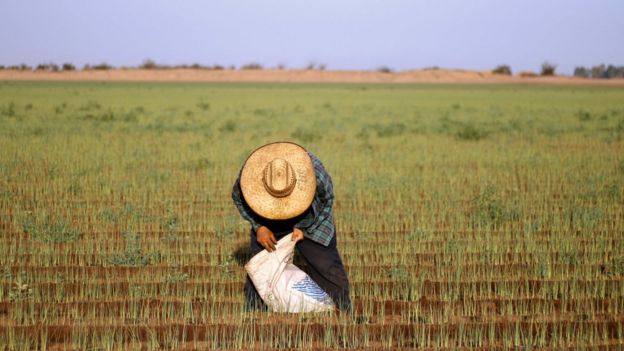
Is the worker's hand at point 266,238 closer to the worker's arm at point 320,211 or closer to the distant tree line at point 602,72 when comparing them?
the worker's arm at point 320,211

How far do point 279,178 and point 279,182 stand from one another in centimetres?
3

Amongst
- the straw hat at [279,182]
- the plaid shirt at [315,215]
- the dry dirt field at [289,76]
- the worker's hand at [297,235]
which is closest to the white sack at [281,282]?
the worker's hand at [297,235]

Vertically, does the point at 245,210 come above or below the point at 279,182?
below

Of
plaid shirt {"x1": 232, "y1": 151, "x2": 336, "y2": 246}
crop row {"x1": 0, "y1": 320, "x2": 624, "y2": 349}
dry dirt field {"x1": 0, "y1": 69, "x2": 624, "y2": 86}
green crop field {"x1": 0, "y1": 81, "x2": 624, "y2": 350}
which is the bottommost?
crop row {"x1": 0, "y1": 320, "x2": 624, "y2": 349}

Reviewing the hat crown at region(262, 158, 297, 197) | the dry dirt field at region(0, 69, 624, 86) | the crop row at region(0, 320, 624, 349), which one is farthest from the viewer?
the dry dirt field at region(0, 69, 624, 86)

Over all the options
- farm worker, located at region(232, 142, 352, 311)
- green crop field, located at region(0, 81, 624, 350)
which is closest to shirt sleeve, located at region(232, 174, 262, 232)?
farm worker, located at region(232, 142, 352, 311)

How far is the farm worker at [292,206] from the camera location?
5656 mm

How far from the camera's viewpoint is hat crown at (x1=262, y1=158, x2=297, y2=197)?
557 centimetres

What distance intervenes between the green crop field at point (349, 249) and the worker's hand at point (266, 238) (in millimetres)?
473

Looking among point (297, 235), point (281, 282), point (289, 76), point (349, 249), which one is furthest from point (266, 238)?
point (289, 76)

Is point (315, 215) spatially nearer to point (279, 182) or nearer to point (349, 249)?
point (279, 182)

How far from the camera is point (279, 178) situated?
5574 mm

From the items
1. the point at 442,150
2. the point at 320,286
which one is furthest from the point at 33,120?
the point at 320,286

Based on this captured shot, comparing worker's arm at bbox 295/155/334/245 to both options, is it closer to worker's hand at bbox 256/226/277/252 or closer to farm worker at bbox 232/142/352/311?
farm worker at bbox 232/142/352/311
